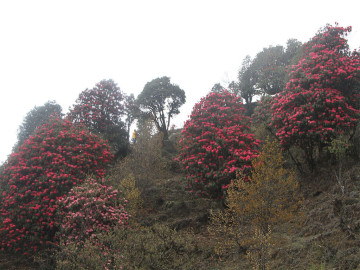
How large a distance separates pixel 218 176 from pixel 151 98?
18.3 meters

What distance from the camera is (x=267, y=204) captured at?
8.56 meters

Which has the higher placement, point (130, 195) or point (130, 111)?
point (130, 111)

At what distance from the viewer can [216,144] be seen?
12.8 meters

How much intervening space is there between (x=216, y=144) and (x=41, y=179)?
8.86 meters

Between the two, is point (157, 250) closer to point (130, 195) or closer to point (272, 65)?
point (130, 195)

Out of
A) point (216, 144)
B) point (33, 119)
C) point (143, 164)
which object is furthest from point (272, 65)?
point (33, 119)

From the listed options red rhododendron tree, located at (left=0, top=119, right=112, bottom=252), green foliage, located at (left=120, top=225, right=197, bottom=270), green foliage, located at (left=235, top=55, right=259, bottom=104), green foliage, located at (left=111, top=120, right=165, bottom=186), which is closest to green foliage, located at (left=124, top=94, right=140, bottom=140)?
green foliage, located at (left=111, top=120, right=165, bottom=186)

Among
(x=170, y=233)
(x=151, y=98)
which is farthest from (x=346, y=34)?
(x=151, y=98)

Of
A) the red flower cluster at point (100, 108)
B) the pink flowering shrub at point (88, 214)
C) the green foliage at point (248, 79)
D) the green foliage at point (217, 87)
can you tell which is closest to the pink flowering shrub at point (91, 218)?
the pink flowering shrub at point (88, 214)

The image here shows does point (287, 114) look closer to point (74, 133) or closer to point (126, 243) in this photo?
point (126, 243)

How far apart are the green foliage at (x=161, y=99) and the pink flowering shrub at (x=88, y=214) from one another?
1773 centimetres

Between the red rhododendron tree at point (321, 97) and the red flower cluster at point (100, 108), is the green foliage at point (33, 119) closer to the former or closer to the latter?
the red flower cluster at point (100, 108)

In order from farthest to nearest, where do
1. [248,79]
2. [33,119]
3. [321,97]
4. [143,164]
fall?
[248,79]
[33,119]
[143,164]
[321,97]

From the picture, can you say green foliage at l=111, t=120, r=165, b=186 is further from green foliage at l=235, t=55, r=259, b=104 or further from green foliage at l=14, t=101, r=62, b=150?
green foliage at l=235, t=55, r=259, b=104
